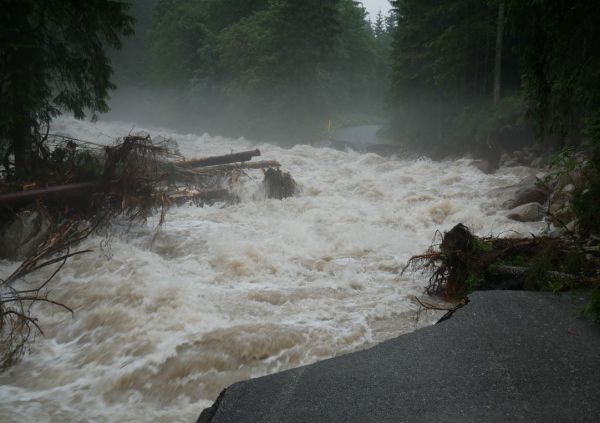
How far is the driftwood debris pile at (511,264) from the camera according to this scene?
4.50m

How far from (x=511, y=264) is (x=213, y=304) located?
3956 millimetres

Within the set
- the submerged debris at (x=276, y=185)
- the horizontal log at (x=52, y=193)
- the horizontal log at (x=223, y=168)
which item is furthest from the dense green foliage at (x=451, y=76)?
the horizontal log at (x=52, y=193)

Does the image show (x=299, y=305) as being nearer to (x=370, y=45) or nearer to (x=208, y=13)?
(x=208, y=13)

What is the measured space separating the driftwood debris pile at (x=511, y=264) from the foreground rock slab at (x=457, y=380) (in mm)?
602

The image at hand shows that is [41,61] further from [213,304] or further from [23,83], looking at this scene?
[213,304]

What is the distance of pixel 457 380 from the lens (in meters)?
3.14

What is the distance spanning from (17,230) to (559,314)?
8.16 meters

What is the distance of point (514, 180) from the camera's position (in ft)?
43.0

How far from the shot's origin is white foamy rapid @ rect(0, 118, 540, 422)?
4.06m

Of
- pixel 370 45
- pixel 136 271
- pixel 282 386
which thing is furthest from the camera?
pixel 370 45

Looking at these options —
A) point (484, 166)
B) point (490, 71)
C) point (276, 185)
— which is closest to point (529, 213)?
point (276, 185)

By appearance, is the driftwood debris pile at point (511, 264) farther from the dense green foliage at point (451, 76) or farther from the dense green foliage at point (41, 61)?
the dense green foliage at point (451, 76)

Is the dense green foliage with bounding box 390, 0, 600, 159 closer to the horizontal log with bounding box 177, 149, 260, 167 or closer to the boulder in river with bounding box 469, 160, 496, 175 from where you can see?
the boulder in river with bounding box 469, 160, 496, 175

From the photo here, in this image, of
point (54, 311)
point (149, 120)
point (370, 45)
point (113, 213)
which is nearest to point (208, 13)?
point (149, 120)
